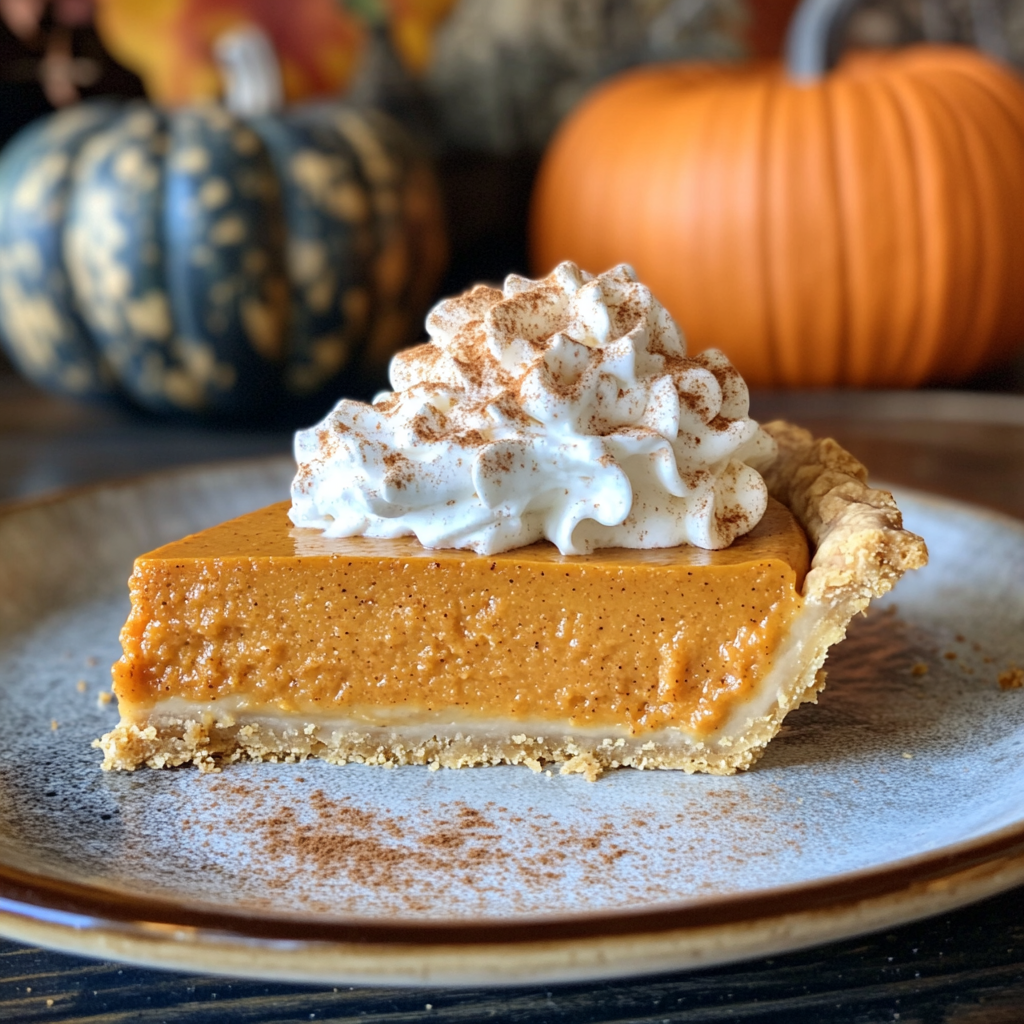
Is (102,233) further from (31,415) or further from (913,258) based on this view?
(913,258)

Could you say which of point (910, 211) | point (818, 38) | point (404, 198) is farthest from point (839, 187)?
point (404, 198)

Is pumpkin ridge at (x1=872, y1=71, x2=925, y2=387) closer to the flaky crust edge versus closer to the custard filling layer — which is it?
the flaky crust edge

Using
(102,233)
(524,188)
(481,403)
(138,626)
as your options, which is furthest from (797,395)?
(138,626)

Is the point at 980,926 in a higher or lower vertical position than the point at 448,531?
lower

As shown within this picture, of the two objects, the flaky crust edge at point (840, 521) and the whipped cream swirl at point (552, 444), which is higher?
the whipped cream swirl at point (552, 444)

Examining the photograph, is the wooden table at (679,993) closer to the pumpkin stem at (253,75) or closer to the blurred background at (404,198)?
the blurred background at (404,198)

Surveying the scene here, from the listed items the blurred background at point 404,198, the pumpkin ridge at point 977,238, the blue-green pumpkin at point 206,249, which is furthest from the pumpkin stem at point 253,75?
the pumpkin ridge at point 977,238
